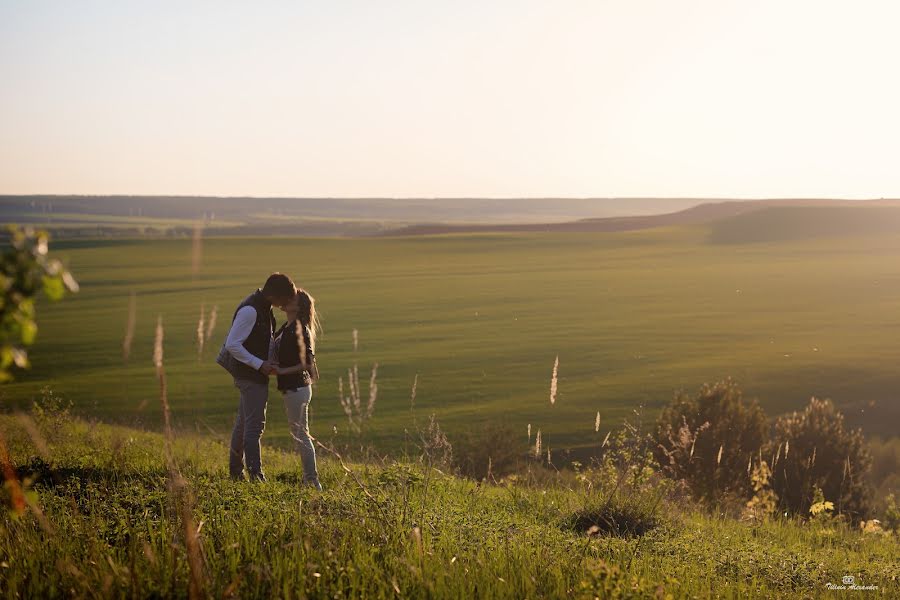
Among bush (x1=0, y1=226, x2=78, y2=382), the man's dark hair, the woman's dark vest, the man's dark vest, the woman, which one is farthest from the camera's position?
the man's dark vest

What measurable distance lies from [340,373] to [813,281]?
142ft

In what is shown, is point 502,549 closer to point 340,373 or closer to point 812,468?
point 812,468

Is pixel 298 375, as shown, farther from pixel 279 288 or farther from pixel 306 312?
pixel 279 288

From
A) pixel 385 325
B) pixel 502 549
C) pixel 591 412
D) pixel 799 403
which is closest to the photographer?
pixel 502 549

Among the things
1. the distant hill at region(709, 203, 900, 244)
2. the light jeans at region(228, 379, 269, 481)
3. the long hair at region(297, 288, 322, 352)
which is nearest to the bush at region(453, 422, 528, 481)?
the light jeans at region(228, 379, 269, 481)

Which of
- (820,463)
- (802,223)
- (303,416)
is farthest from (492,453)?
(802,223)

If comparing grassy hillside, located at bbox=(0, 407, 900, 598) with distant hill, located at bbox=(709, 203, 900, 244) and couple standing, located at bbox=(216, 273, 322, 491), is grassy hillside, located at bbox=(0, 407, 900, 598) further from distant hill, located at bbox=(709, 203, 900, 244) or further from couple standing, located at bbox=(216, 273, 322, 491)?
distant hill, located at bbox=(709, 203, 900, 244)

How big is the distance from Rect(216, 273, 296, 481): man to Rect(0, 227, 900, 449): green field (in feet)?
15.2

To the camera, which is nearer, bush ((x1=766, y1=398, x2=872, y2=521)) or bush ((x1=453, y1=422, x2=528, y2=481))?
bush ((x1=766, y1=398, x2=872, y2=521))

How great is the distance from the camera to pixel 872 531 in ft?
36.5

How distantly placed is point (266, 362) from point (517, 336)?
3327cm

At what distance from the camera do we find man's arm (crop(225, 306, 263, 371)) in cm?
864

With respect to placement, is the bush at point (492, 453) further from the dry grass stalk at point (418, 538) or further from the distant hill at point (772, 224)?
the distant hill at point (772, 224)

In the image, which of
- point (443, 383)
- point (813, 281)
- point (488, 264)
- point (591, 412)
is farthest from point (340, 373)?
point (488, 264)
